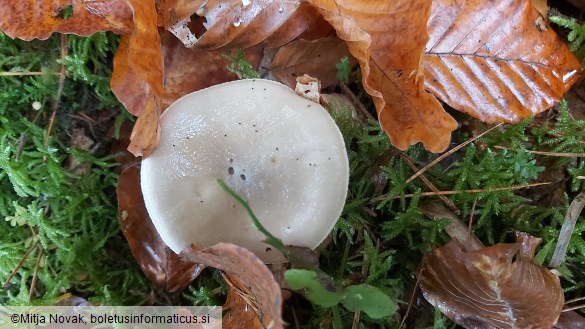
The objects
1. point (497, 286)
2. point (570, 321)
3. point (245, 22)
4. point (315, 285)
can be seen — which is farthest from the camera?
point (245, 22)

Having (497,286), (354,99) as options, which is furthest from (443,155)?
(497,286)

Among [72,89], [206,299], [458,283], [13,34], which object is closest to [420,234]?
[458,283]

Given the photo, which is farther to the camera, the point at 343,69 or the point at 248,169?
the point at 343,69

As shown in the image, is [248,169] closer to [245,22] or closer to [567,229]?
[245,22]

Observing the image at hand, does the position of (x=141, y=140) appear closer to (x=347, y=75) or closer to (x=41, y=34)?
(x=41, y=34)

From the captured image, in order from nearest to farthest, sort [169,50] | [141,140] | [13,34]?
[141,140] < [13,34] < [169,50]

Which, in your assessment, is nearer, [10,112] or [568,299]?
[568,299]
